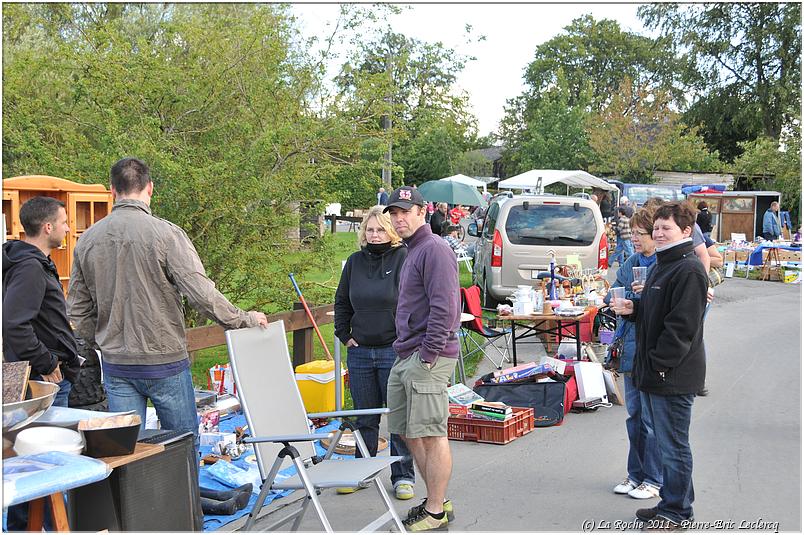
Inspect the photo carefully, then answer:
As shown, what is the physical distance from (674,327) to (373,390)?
2058mm

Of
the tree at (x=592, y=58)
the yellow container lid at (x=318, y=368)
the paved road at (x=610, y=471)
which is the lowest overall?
the paved road at (x=610, y=471)

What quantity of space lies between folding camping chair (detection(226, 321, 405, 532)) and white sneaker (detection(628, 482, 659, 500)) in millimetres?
1573

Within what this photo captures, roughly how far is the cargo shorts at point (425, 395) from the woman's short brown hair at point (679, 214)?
1.45 metres

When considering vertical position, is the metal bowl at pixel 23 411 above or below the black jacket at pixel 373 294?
below

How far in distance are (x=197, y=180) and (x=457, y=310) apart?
457 centimetres

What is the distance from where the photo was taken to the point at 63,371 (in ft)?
15.6

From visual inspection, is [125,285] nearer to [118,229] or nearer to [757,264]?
[118,229]

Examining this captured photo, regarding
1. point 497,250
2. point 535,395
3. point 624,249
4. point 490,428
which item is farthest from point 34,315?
point 624,249

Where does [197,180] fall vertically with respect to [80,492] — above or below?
above

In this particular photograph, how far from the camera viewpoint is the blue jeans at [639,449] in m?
5.36

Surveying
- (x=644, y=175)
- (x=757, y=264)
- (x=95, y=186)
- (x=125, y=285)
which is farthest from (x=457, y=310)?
(x=644, y=175)

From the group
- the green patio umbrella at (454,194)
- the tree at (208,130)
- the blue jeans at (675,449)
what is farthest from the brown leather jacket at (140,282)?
the green patio umbrella at (454,194)

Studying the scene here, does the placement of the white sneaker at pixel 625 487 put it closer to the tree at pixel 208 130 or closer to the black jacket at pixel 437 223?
the tree at pixel 208 130

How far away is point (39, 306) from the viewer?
180 inches
